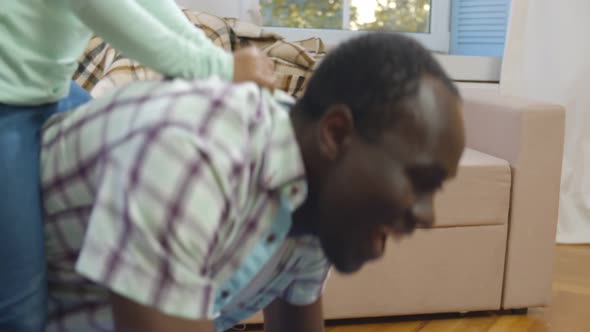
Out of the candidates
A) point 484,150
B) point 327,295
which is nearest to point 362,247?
point 327,295

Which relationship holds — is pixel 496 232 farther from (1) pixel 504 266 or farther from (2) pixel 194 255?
(2) pixel 194 255

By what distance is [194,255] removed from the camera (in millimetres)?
567

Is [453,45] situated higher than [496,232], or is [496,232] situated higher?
[453,45]

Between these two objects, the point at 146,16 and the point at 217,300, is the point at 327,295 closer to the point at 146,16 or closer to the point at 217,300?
the point at 217,300

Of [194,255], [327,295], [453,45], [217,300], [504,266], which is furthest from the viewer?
[453,45]

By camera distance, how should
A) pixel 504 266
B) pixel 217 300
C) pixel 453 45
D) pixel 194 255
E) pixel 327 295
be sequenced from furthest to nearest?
pixel 453 45 → pixel 504 266 → pixel 327 295 → pixel 217 300 → pixel 194 255

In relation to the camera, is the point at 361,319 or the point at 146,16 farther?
the point at 361,319

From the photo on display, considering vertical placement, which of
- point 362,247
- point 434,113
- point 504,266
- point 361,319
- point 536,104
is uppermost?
point 434,113

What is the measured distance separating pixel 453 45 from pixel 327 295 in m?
1.70

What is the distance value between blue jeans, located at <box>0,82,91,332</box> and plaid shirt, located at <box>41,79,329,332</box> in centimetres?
1

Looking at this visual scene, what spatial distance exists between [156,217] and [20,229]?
0.59ft

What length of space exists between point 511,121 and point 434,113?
1350 millimetres

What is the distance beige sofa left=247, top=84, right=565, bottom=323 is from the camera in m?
1.81

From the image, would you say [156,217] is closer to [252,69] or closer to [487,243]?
[252,69]
